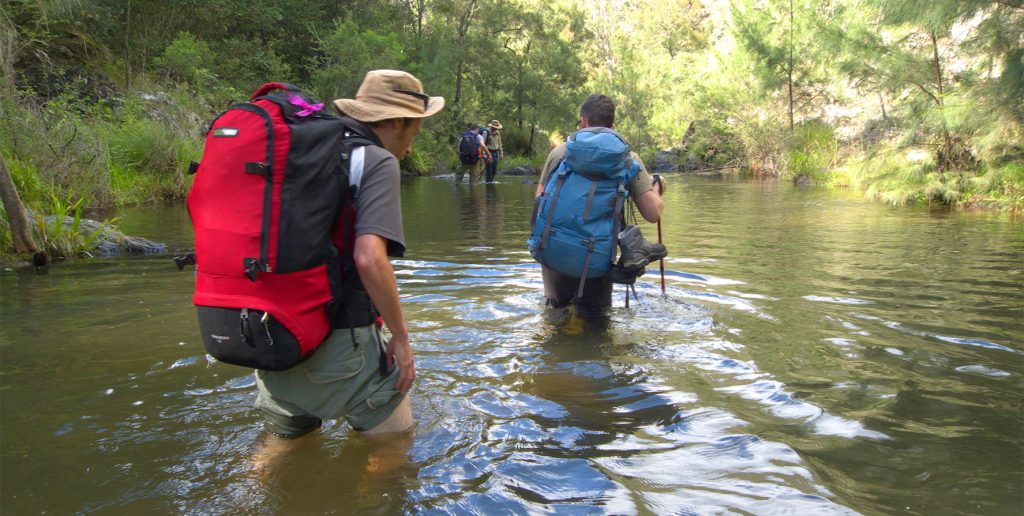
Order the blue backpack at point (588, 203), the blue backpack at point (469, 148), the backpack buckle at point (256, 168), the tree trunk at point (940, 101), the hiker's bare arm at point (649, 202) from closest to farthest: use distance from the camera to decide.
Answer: the backpack buckle at point (256, 168) → the blue backpack at point (588, 203) → the hiker's bare arm at point (649, 202) → the tree trunk at point (940, 101) → the blue backpack at point (469, 148)

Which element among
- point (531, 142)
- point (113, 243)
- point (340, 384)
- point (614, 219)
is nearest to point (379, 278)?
point (340, 384)

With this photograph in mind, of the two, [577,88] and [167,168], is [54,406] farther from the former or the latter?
[577,88]

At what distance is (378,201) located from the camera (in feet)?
7.66

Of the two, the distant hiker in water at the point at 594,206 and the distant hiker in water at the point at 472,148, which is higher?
the distant hiker in water at the point at 472,148

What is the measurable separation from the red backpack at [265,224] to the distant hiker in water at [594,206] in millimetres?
2240

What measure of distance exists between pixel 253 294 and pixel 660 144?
40.1 meters

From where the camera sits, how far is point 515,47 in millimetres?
38250

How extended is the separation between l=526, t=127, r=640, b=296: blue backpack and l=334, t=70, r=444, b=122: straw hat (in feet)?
6.00

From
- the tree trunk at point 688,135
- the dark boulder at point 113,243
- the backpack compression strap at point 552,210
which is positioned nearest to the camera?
the backpack compression strap at point 552,210

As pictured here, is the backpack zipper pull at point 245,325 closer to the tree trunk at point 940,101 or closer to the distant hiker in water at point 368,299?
the distant hiker in water at point 368,299

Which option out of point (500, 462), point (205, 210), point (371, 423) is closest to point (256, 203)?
point (205, 210)

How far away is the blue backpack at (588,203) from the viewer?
4301 millimetres

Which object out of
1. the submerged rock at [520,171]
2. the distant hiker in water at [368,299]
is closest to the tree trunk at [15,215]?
the distant hiker in water at [368,299]

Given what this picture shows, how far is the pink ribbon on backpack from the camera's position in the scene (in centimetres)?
234
